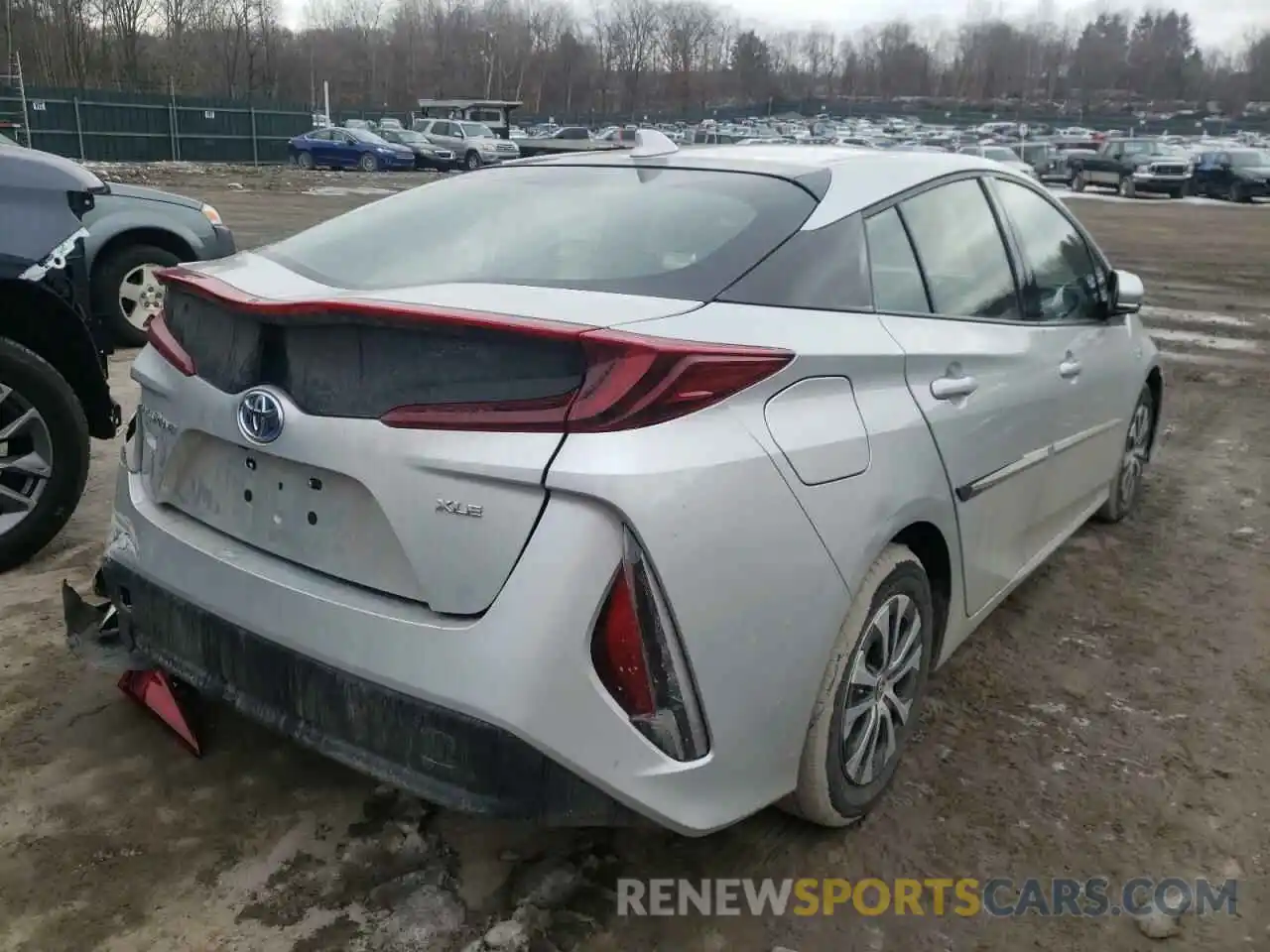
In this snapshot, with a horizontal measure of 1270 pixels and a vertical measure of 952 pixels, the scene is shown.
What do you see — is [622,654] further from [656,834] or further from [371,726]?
[656,834]

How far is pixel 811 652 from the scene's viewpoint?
2379 millimetres

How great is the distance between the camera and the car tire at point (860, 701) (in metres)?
2.51

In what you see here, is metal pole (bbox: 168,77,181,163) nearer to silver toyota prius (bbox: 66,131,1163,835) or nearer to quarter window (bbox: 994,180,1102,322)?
quarter window (bbox: 994,180,1102,322)

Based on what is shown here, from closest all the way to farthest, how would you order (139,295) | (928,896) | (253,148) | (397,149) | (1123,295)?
(928,896)
(1123,295)
(139,295)
(397,149)
(253,148)

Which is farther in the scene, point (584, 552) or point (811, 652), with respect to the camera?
point (811, 652)

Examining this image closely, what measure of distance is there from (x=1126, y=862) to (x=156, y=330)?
8.95ft

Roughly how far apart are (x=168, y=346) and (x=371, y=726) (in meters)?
1.11

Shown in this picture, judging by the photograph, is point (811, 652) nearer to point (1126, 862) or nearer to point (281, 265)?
point (1126, 862)

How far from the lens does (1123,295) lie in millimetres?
4293

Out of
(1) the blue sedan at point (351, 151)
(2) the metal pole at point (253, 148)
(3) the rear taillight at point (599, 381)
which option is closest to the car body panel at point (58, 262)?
(3) the rear taillight at point (599, 381)

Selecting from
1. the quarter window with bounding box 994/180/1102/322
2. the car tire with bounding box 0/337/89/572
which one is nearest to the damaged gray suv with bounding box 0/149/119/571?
the car tire with bounding box 0/337/89/572

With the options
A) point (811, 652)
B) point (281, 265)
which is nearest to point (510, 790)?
point (811, 652)

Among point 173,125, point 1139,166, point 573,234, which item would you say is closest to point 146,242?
point 573,234

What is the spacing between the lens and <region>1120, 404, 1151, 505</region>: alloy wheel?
502 cm
